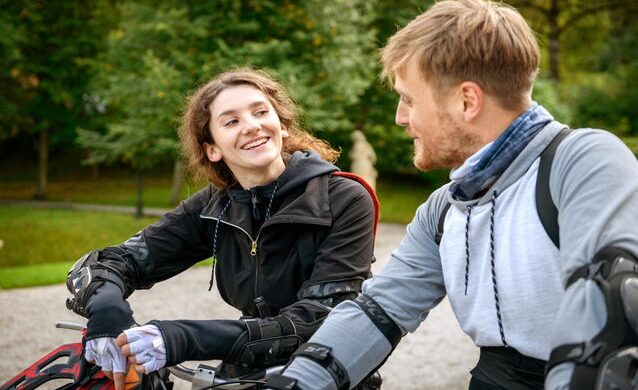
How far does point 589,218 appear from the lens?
5.01ft

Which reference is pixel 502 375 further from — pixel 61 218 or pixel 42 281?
pixel 61 218

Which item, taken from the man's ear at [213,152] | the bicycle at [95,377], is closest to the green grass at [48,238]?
the man's ear at [213,152]

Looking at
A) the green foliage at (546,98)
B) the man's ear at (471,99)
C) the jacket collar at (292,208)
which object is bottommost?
the green foliage at (546,98)

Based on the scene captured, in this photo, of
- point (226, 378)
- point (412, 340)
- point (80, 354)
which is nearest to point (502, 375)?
point (226, 378)

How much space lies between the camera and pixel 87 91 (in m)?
24.5

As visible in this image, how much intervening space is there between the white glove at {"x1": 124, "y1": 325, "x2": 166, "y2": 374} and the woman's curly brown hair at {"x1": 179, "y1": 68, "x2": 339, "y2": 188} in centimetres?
107

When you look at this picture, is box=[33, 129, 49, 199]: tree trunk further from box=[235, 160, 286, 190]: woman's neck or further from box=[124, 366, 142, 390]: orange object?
box=[124, 366, 142, 390]: orange object

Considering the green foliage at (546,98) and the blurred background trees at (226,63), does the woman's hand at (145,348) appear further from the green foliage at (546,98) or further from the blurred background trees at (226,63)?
the green foliage at (546,98)

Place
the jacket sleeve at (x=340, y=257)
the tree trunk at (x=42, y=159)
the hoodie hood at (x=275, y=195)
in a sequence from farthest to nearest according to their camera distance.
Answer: the tree trunk at (x=42, y=159) → the hoodie hood at (x=275, y=195) → the jacket sleeve at (x=340, y=257)

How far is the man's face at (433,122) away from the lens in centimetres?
191

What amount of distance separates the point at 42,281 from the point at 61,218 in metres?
12.0

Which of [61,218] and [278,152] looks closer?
[278,152]

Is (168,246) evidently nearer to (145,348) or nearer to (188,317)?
(145,348)

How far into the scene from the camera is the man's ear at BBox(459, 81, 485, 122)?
6.05 ft
